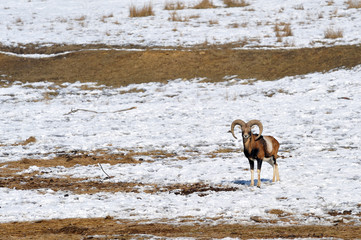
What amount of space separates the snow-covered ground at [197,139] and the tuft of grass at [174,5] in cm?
1389

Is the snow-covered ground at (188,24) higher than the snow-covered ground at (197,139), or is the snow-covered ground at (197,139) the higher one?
the snow-covered ground at (188,24)

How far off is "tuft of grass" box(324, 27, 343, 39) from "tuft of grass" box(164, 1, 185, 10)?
486 inches

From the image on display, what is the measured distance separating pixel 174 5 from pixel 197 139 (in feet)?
73.5

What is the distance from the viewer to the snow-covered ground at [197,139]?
970 cm

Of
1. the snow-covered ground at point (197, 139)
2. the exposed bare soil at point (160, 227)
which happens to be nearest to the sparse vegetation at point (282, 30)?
the snow-covered ground at point (197, 139)

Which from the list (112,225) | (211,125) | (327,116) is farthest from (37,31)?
(112,225)

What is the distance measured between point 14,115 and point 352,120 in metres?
12.1

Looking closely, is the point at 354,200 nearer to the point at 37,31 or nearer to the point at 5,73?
the point at 5,73

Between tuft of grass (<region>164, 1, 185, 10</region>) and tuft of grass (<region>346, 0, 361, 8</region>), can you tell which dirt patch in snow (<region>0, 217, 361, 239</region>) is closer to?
tuft of grass (<region>346, 0, 361, 8</region>)

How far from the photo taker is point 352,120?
663 inches

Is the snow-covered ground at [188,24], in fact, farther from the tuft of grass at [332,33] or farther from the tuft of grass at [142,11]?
the tuft of grass at [142,11]

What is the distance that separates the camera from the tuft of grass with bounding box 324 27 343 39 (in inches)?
1025

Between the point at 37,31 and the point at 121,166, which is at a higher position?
the point at 37,31

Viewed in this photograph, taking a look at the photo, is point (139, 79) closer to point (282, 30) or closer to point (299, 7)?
point (282, 30)
